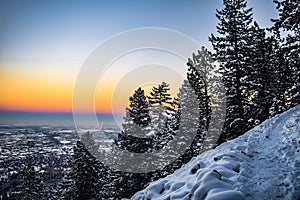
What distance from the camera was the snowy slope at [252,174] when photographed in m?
5.29

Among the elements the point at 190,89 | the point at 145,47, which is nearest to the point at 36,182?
the point at 190,89

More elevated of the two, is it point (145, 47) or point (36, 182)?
point (145, 47)

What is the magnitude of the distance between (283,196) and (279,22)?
466 inches

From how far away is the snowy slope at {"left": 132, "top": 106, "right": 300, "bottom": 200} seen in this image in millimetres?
5285

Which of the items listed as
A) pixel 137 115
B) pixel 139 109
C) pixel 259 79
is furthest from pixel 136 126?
pixel 259 79

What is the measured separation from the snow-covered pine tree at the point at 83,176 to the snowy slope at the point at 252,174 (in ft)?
66.7

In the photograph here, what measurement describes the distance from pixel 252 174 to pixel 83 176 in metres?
24.3

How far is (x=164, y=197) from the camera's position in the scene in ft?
22.4

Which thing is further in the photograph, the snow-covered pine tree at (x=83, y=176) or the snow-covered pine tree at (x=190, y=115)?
the snow-covered pine tree at (x=83, y=176)

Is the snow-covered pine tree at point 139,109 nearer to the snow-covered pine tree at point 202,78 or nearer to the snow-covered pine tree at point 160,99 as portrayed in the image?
Answer: the snow-covered pine tree at point 160,99

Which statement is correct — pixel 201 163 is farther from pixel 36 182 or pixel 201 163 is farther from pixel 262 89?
pixel 36 182

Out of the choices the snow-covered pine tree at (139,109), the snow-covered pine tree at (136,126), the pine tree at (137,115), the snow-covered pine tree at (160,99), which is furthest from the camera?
the snow-covered pine tree at (160,99)

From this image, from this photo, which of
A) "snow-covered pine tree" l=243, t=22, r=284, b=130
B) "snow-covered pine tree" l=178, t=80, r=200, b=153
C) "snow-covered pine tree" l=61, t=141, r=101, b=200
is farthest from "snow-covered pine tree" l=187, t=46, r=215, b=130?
"snow-covered pine tree" l=61, t=141, r=101, b=200

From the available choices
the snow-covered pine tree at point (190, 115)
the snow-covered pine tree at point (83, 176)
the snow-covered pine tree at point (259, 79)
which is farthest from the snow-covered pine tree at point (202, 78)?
the snow-covered pine tree at point (83, 176)
